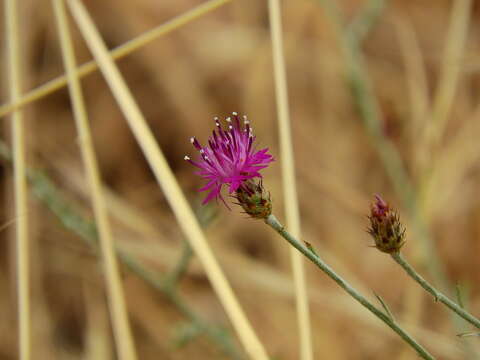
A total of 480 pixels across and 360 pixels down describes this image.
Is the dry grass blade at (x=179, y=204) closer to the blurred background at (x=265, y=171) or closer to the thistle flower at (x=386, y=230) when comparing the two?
the thistle flower at (x=386, y=230)

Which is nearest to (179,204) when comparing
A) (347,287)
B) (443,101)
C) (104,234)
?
(104,234)

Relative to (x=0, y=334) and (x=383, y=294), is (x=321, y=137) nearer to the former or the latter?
(x=383, y=294)

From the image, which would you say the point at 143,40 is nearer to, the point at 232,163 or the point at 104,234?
the point at 104,234

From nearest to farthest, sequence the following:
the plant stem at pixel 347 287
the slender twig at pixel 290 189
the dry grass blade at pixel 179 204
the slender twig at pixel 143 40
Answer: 1. the plant stem at pixel 347 287
2. the dry grass blade at pixel 179 204
3. the slender twig at pixel 290 189
4. the slender twig at pixel 143 40

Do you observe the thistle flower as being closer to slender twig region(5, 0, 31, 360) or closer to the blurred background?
slender twig region(5, 0, 31, 360)

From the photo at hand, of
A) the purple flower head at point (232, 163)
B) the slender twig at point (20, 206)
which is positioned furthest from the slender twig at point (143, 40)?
the purple flower head at point (232, 163)

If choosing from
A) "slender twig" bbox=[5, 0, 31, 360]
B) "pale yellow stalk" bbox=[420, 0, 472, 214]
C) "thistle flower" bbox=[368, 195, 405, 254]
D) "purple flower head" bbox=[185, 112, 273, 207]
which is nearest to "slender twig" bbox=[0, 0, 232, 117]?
"slender twig" bbox=[5, 0, 31, 360]
